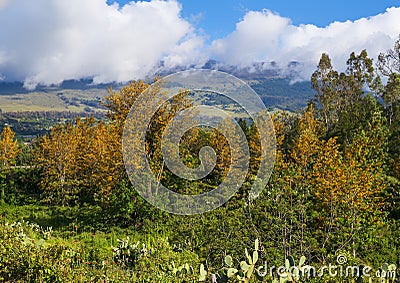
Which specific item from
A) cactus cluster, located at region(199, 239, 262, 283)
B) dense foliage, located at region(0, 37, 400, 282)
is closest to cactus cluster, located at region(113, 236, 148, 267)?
dense foliage, located at region(0, 37, 400, 282)

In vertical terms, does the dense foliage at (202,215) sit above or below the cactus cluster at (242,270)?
below

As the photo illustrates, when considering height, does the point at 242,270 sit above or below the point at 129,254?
above

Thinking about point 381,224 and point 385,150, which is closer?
point 381,224

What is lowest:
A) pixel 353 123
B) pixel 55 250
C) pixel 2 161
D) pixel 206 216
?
pixel 2 161

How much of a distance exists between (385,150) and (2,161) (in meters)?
38.2

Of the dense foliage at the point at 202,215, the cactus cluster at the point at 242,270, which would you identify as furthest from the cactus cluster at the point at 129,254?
the cactus cluster at the point at 242,270

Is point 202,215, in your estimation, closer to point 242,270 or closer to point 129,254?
point 129,254

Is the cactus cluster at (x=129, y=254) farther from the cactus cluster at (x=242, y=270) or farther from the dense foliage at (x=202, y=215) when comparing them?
the cactus cluster at (x=242, y=270)

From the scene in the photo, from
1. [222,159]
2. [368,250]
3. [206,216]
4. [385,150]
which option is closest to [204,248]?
[206,216]

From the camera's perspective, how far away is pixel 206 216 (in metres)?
10.3

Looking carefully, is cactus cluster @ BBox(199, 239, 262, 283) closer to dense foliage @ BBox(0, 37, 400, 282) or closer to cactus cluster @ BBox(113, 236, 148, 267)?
dense foliage @ BBox(0, 37, 400, 282)

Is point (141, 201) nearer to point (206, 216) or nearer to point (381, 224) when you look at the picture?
point (206, 216)

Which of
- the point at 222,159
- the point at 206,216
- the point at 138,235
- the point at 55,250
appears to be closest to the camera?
the point at 55,250

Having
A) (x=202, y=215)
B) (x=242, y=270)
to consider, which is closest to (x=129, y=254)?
(x=202, y=215)
